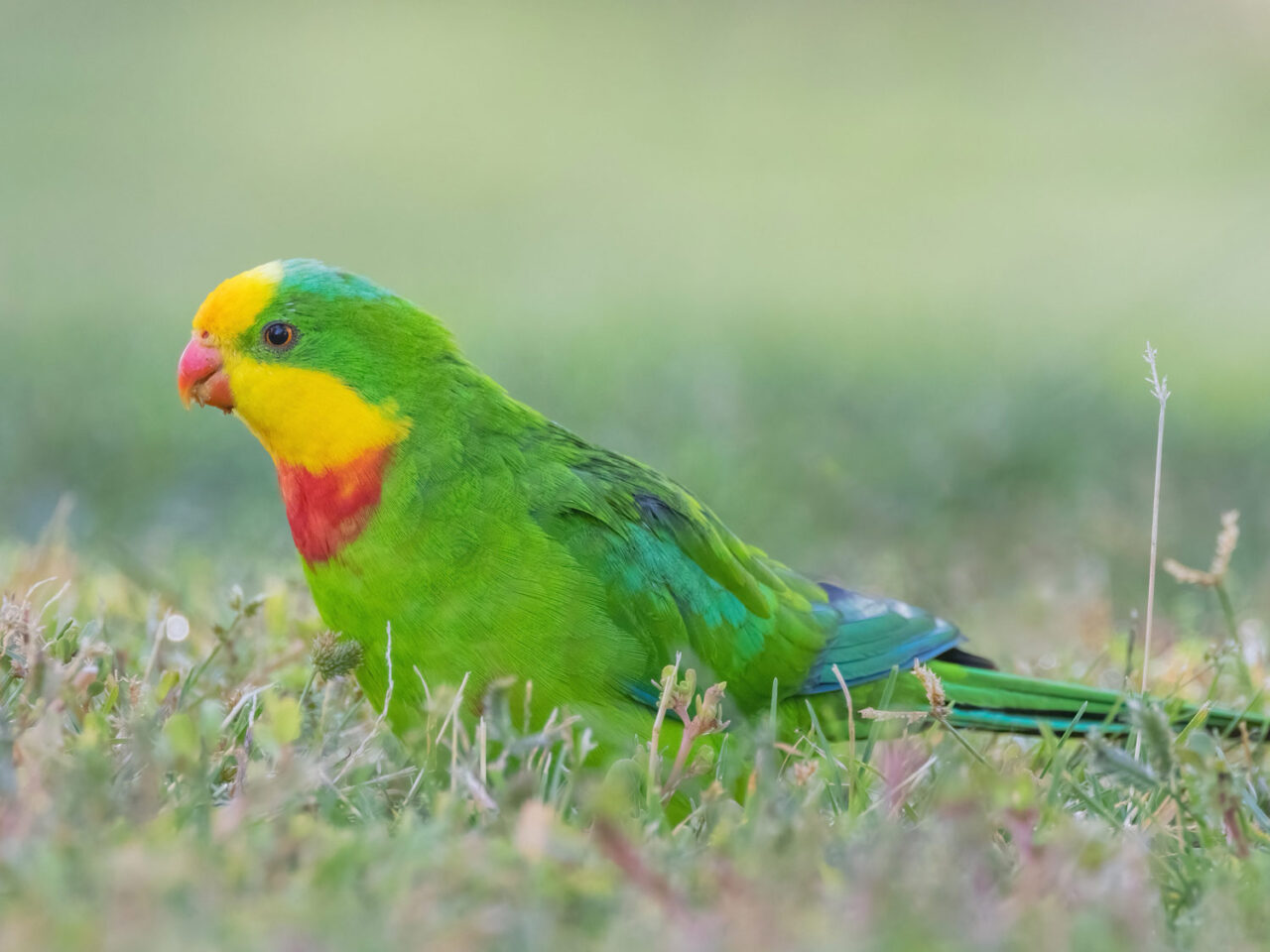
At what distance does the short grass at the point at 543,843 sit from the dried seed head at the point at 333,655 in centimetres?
1

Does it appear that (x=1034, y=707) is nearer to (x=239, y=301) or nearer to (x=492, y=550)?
(x=492, y=550)

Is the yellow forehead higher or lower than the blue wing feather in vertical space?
higher

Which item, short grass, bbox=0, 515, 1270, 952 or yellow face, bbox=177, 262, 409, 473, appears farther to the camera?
yellow face, bbox=177, 262, 409, 473

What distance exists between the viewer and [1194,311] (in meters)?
8.61

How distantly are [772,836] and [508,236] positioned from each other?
29.2 feet

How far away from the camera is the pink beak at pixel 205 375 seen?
2527 millimetres

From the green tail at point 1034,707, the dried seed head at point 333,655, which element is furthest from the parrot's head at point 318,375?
the green tail at point 1034,707

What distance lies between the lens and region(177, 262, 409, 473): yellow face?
2.42 meters

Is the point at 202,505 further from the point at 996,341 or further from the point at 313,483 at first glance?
the point at 996,341

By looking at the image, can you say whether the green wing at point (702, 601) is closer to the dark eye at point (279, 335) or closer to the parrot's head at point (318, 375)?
the parrot's head at point (318, 375)

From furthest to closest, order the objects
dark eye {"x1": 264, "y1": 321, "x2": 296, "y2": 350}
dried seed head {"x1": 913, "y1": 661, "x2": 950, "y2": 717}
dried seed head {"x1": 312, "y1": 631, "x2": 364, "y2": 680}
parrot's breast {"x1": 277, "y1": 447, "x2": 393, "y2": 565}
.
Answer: dark eye {"x1": 264, "y1": 321, "x2": 296, "y2": 350}, parrot's breast {"x1": 277, "y1": 447, "x2": 393, "y2": 565}, dried seed head {"x1": 312, "y1": 631, "x2": 364, "y2": 680}, dried seed head {"x1": 913, "y1": 661, "x2": 950, "y2": 717}

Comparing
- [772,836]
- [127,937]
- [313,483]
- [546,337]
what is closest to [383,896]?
[127,937]

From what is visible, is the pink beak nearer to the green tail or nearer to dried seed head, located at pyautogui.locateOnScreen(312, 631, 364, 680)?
dried seed head, located at pyautogui.locateOnScreen(312, 631, 364, 680)

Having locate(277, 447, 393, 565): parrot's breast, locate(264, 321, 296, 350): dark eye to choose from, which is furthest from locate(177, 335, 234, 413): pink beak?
locate(277, 447, 393, 565): parrot's breast
